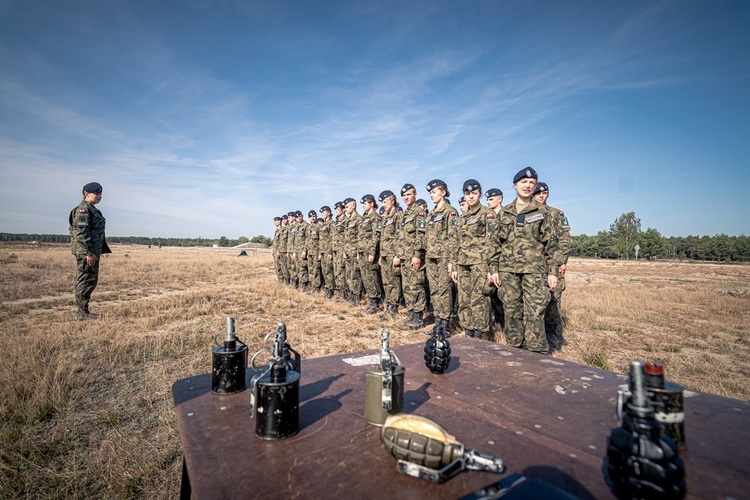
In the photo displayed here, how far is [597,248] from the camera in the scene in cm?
7956

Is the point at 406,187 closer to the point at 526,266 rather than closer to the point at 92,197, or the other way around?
the point at 526,266

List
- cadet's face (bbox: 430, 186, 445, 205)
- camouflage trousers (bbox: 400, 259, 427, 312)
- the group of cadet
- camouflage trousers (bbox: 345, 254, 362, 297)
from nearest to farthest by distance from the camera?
the group of cadet < cadet's face (bbox: 430, 186, 445, 205) < camouflage trousers (bbox: 400, 259, 427, 312) < camouflage trousers (bbox: 345, 254, 362, 297)

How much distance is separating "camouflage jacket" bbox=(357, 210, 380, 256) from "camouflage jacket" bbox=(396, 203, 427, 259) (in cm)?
123

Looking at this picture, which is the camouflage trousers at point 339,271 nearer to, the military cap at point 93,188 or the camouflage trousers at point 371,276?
the camouflage trousers at point 371,276

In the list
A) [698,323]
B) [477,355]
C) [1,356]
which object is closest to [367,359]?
[477,355]

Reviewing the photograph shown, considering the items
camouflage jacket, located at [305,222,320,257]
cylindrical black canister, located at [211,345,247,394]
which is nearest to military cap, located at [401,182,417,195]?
camouflage jacket, located at [305,222,320,257]

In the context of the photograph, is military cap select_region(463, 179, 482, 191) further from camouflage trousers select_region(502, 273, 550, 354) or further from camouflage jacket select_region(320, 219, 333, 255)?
camouflage jacket select_region(320, 219, 333, 255)

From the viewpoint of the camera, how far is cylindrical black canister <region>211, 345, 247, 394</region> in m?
1.79

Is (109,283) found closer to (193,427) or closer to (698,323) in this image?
(193,427)

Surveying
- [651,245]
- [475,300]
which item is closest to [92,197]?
[475,300]

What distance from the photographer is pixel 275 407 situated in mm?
1285

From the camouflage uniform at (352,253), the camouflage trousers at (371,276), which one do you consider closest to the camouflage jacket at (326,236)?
the camouflage uniform at (352,253)

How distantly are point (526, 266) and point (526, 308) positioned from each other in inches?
20.3

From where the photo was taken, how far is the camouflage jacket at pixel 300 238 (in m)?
12.0
